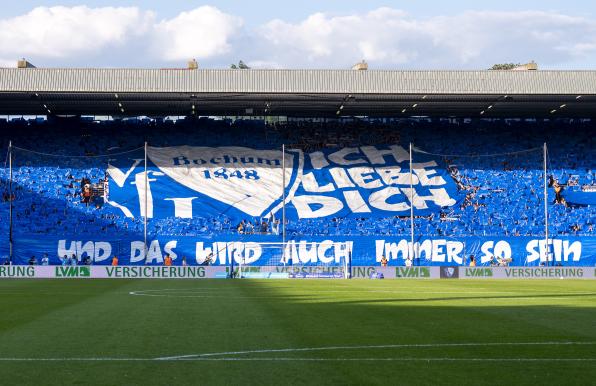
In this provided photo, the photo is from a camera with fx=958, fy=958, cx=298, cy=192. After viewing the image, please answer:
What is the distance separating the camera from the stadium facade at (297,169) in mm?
60531

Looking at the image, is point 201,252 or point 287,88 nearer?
point 201,252

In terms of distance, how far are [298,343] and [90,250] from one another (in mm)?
46225

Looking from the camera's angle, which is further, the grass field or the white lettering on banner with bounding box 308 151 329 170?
the white lettering on banner with bounding box 308 151 329 170

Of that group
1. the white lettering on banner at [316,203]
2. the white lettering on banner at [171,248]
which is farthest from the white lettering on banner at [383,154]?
the white lettering on banner at [171,248]

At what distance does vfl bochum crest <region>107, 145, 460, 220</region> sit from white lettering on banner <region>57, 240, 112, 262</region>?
4727mm

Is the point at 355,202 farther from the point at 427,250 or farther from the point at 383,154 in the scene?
the point at 427,250

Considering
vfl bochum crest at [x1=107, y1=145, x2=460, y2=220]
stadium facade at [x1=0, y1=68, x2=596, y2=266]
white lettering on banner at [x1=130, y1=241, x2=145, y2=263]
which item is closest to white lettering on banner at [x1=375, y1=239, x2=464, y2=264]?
stadium facade at [x1=0, y1=68, x2=596, y2=266]

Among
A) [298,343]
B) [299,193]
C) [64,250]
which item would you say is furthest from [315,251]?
[298,343]

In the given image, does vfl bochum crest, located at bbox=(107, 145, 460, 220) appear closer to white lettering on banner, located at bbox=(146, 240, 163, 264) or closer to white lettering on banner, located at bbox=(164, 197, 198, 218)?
white lettering on banner, located at bbox=(164, 197, 198, 218)

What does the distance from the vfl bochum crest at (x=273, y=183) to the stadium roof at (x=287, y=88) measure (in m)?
3.79

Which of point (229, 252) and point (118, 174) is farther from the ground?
point (118, 174)

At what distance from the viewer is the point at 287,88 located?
2584 inches

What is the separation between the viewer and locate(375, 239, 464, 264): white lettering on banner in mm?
60469

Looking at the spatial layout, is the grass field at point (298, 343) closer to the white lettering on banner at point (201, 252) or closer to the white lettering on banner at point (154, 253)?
the white lettering on banner at point (154, 253)
